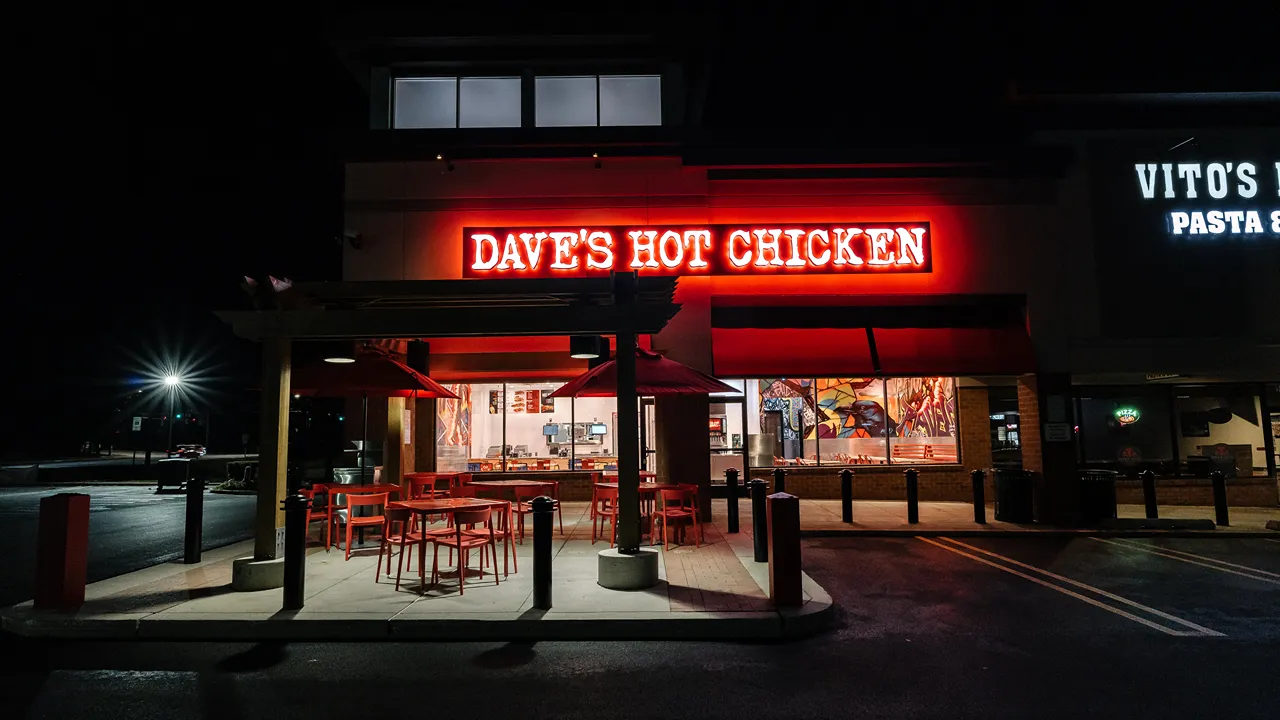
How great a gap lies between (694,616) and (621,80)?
472 inches

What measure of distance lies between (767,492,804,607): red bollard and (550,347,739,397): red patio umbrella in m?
2.99

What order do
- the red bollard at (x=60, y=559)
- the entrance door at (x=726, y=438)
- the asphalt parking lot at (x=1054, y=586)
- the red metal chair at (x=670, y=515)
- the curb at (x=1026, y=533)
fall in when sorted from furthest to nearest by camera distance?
the entrance door at (x=726, y=438) → the curb at (x=1026, y=533) → the red metal chair at (x=670, y=515) → the red bollard at (x=60, y=559) → the asphalt parking lot at (x=1054, y=586)

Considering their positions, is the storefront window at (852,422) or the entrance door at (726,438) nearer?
the entrance door at (726,438)

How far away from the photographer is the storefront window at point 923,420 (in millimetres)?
17188

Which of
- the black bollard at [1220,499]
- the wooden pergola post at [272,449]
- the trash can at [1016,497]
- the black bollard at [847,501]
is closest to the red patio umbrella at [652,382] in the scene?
the wooden pergola post at [272,449]

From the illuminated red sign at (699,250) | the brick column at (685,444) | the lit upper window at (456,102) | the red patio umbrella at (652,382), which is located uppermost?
the lit upper window at (456,102)

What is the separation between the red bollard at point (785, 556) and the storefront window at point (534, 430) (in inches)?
392

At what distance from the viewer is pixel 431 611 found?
6.56m

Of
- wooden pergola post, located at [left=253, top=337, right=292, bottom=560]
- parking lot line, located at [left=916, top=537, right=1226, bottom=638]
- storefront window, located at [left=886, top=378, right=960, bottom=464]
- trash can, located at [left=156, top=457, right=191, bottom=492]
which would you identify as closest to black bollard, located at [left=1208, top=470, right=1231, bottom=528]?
storefront window, located at [left=886, top=378, right=960, bottom=464]

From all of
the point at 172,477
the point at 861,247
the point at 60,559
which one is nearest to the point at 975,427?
the point at 861,247

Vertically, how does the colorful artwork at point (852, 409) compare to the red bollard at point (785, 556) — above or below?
above

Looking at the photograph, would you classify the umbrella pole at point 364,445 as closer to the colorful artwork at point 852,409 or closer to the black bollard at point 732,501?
the black bollard at point 732,501

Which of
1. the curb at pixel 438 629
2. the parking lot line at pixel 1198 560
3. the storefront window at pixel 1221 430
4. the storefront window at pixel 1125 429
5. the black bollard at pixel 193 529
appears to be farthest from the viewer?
the storefront window at pixel 1125 429

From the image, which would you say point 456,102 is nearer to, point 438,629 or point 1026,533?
point 438,629
